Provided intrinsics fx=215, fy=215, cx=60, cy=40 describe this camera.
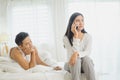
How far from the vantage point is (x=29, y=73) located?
2416 mm

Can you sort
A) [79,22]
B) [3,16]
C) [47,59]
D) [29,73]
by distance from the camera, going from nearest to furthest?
[29,73] < [79,22] < [47,59] < [3,16]

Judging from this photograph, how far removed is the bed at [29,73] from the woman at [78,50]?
110 mm

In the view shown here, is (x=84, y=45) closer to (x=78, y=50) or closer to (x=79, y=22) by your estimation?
(x=78, y=50)

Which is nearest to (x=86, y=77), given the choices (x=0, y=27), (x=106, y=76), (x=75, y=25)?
(x=75, y=25)

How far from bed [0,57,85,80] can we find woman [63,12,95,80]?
11cm

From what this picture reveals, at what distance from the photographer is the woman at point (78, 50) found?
2233 millimetres

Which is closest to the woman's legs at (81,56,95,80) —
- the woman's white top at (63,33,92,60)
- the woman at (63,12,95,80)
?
the woman at (63,12,95,80)

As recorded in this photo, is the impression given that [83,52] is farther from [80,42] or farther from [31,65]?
[31,65]

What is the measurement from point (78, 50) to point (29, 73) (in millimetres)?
609

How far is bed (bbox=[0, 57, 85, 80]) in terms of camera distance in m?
2.31

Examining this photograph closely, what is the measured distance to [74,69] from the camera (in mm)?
2221

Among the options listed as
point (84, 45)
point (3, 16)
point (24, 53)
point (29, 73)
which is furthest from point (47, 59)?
point (3, 16)

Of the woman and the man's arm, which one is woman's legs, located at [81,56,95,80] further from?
the man's arm

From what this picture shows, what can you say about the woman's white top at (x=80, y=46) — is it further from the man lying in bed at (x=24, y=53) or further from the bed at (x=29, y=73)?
the man lying in bed at (x=24, y=53)
